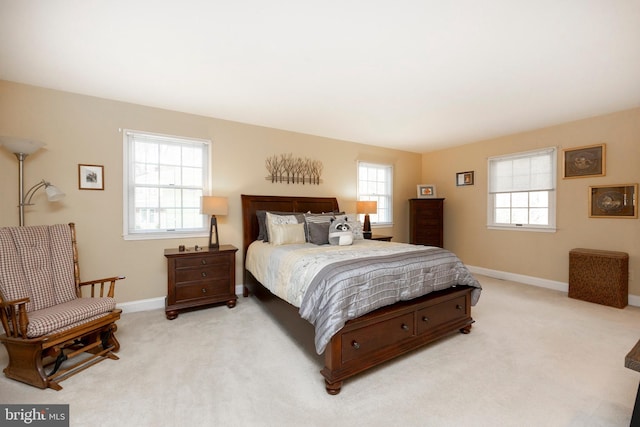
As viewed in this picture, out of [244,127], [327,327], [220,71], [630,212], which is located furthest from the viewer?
[244,127]

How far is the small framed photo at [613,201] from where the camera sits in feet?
11.4

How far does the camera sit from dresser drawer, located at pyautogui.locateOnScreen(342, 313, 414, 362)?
6.33ft

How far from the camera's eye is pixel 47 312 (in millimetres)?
2045

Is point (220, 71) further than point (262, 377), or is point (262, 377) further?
point (220, 71)

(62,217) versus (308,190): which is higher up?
(308,190)

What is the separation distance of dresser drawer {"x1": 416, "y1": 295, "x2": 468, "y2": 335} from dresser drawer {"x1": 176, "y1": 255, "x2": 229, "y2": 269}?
2356 mm

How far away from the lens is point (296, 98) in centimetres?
314

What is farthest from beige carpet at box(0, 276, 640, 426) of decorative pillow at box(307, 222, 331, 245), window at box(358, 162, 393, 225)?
window at box(358, 162, 393, 225)

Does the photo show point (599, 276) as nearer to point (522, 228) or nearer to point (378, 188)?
point (522, 228)

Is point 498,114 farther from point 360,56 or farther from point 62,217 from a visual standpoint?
point 62,217

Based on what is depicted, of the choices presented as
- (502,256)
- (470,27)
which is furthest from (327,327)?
(502,256)

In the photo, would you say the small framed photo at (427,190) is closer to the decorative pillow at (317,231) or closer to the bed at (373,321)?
the decorative pillow at (317,231)

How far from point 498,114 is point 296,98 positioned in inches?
108

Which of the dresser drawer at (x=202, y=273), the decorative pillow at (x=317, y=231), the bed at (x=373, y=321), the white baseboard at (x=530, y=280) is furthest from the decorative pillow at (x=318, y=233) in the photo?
the white baseboard at (x=530, y=280)
